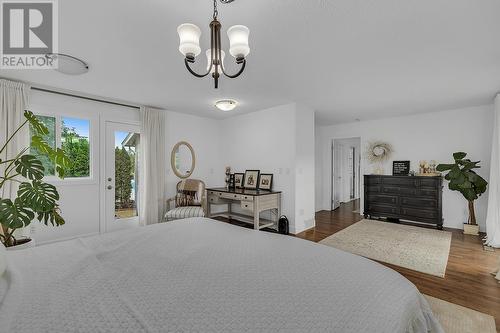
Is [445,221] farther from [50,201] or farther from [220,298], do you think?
[50,201]

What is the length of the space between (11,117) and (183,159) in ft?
8.80

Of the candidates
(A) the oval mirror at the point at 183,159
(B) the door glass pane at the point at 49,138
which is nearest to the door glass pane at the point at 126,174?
(A) the oval mirror at the point at 183,159

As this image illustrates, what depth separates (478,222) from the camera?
4.43 meters

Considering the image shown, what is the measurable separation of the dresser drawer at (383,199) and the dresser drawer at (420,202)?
152 mm

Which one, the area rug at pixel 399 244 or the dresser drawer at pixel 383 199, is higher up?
the dresser drawer at pixel 383 199

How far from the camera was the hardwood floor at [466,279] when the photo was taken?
2.12 meters

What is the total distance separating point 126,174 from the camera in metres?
4.25

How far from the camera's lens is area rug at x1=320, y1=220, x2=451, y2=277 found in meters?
2.94

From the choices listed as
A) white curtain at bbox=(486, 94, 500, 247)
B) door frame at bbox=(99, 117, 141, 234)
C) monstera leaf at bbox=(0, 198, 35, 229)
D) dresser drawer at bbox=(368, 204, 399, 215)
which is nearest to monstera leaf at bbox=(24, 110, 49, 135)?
monstera leaf at bbox=(0, 198, 35, 229)

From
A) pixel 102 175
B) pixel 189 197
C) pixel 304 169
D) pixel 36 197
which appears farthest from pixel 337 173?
pixel 36 197

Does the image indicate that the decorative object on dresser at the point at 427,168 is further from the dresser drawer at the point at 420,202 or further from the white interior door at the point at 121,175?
the white interior door at the point at 121,175

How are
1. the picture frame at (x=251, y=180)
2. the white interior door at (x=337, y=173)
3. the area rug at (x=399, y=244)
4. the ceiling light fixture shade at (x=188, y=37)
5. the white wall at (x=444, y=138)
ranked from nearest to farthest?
the ceiling light fixture shade at (x=188, y=37) < the area rug at (x=399, y=244) < the white wall at (x=444, y=138) < the picture frame at (x=251, y=180) < the white interior door at (x=337, y=173)

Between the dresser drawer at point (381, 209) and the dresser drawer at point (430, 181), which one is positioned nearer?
the dresser drawer at point (430, 181)

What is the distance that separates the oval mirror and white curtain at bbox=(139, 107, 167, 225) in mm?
345
